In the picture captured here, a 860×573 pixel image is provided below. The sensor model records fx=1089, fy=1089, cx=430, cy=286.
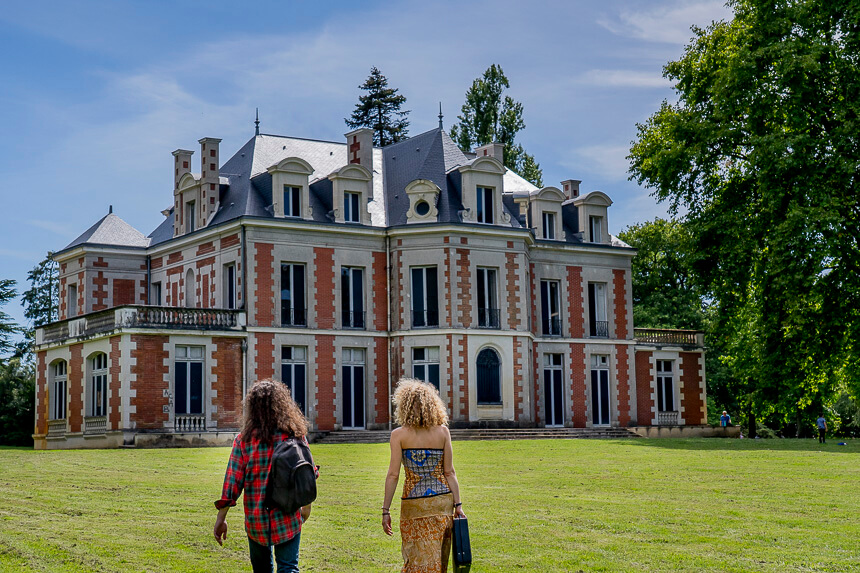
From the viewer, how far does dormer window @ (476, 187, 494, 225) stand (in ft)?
129

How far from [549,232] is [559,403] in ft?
21.8

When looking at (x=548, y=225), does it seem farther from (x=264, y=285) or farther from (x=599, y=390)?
(x=264, y=285)

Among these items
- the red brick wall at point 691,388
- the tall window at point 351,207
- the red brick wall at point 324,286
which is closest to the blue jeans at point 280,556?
the red brick wall at point 324,286

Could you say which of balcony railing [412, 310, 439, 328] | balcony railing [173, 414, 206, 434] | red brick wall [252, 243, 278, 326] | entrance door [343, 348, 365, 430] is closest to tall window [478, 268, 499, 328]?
balcony railing [412, 310, 439, 328]

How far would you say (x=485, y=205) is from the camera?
129 feet

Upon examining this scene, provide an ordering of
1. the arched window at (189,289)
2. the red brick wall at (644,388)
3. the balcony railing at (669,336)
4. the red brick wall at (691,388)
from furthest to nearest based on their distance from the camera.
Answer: the red brick wall at (691,388), the balcony railing at (669,336), the red brick wall at (644,388), the arched window at (189,289)

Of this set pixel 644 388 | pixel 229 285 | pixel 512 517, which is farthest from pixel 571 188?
pixel 512 517

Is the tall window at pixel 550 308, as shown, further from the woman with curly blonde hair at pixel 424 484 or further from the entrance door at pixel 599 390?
the woman with curly blonde hair at pixel 424 484

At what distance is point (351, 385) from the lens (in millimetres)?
38062

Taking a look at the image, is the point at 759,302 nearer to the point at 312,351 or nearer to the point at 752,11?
the point at 752,11

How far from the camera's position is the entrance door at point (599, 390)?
4244 cm

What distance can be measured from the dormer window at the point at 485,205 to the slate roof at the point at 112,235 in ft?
44.5

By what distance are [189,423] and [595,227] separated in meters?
18.4

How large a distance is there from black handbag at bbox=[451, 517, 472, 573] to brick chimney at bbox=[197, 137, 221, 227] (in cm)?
3200
